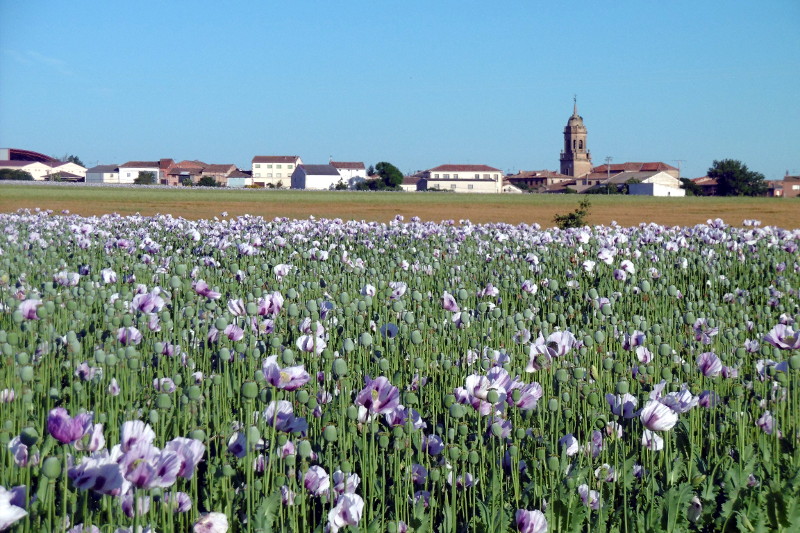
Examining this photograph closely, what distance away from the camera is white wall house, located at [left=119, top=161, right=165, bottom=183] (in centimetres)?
14738

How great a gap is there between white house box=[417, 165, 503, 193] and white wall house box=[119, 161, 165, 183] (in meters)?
48.7

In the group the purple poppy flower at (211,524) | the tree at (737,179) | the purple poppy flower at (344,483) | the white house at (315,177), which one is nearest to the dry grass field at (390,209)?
the purple poppy flower at (344,483)

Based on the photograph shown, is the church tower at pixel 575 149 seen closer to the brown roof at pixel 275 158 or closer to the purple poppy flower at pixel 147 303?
the brown roof at pixel 275 158

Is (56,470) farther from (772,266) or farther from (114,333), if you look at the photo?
(772,266)

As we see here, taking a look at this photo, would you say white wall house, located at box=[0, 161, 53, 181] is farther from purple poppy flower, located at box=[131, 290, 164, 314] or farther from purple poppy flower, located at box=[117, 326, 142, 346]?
purple poppy flower, located at box=[117, 326, 142, 346]

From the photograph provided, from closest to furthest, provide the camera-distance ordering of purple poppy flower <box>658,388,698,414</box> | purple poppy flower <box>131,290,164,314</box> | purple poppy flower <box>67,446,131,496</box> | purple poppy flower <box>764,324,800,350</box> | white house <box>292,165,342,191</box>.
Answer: purple poppy flower <box>67,446,131,496</box> < purple poppy flower <box>658,388,698,414</box> < purple poppy flower <box>764,324,800,350</box> < purple poppy flower <box>131,290,164,314</box> < white house <box>292,165,342,191</box>

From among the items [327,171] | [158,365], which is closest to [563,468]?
[158,365]

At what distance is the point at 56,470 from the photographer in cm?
173

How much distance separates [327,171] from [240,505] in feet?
455

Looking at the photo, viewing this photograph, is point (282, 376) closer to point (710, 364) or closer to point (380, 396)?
point (380, 396)

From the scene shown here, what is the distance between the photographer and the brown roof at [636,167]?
156 metres

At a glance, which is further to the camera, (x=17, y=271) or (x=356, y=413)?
(x=17, y=271)

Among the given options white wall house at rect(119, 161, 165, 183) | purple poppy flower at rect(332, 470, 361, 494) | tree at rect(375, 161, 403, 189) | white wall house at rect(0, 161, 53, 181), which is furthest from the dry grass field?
white wall house at rect(119, 161, 165, 183)

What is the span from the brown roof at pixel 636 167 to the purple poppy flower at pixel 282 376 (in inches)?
6239
